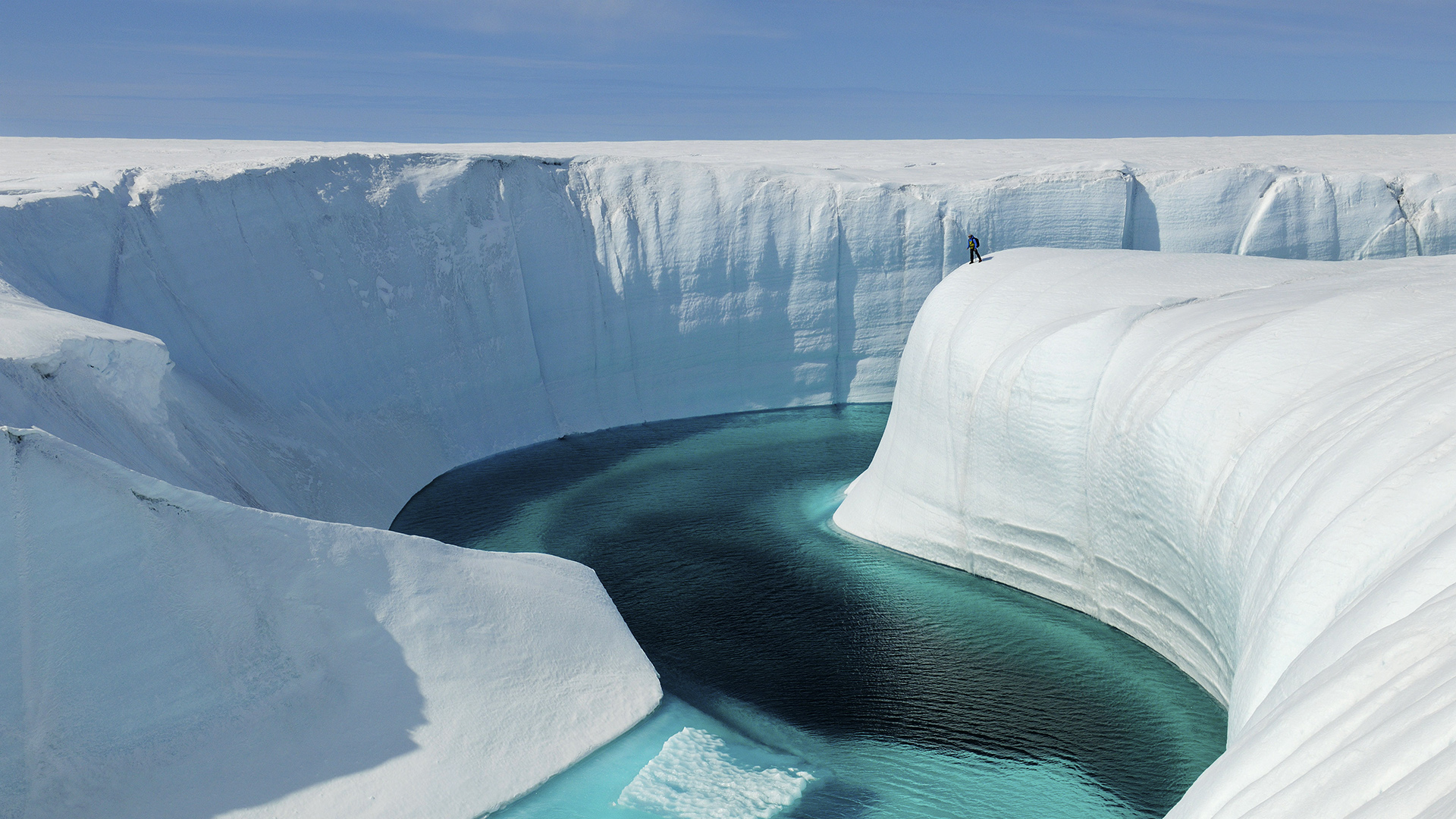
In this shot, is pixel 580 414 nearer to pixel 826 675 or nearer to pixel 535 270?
pixel 535 270

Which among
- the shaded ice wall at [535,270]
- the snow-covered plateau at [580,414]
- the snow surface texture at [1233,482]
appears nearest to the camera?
the snow surface texture at [1233,482]

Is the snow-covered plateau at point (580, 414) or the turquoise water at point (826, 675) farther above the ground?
the snow-covered plateau at point (580, 414)

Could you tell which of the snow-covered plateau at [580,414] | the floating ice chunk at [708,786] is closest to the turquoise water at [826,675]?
the floating ice chunk at [708,786]

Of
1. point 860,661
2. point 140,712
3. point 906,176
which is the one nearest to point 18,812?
point 140,712

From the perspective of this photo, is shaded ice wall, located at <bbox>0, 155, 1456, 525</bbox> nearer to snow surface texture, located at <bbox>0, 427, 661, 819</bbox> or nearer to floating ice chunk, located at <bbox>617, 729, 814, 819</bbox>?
snow surface texture, located at <bbox>0, 427, 661, 819</bbox>

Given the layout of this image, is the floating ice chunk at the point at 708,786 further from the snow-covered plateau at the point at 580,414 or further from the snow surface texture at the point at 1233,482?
the snow surface texture at the point at 1233,482

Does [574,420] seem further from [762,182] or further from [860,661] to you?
[860,661]
